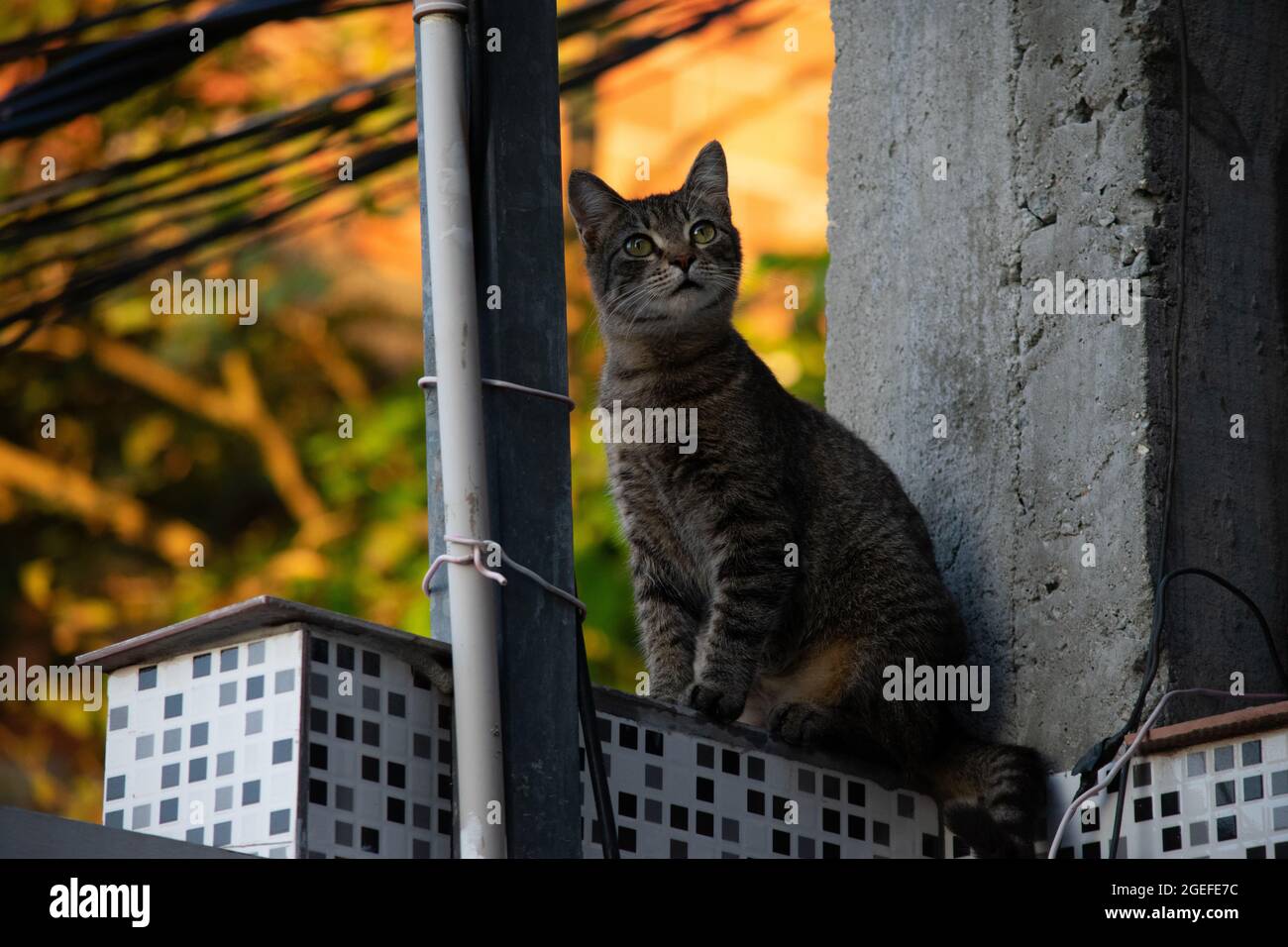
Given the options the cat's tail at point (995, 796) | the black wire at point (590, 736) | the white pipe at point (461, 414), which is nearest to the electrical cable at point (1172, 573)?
the cat's tail at point (995, 796)

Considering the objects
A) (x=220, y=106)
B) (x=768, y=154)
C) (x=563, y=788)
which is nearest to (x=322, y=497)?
(x=220, y=106)

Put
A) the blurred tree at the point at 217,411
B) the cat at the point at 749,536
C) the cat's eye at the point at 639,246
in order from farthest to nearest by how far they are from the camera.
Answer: the blurred tree at the point at 217,411, the cat's eye at the point at 639,246, the cat at the point at 749,536

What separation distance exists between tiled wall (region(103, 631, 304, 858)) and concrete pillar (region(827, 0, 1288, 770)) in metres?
1.66

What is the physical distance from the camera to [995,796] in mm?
3334

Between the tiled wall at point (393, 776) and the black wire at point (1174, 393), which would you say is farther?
the black wire at point (1174, 393)

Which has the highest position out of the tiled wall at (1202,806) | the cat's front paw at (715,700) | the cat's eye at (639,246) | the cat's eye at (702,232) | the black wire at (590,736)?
the cat's eye at (702,232)

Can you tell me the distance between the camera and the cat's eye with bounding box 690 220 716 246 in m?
4.36

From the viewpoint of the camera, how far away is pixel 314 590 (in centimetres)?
753

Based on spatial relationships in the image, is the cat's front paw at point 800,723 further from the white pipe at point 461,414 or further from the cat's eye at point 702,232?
the cat's eye at point 702,232

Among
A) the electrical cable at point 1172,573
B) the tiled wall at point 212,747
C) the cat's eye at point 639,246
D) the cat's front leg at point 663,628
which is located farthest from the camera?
the cat's eye at point 639,246

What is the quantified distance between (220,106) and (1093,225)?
17.1 ft

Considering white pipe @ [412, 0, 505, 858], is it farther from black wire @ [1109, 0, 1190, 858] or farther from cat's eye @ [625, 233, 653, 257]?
cat's eye @ [625, 233, 653, 257]

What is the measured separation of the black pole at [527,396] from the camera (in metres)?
2.60

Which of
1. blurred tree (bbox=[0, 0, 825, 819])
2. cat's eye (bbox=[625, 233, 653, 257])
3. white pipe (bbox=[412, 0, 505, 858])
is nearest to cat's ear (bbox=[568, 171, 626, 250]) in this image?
cat's eye (bbox=[625, 233, 653, 257])
